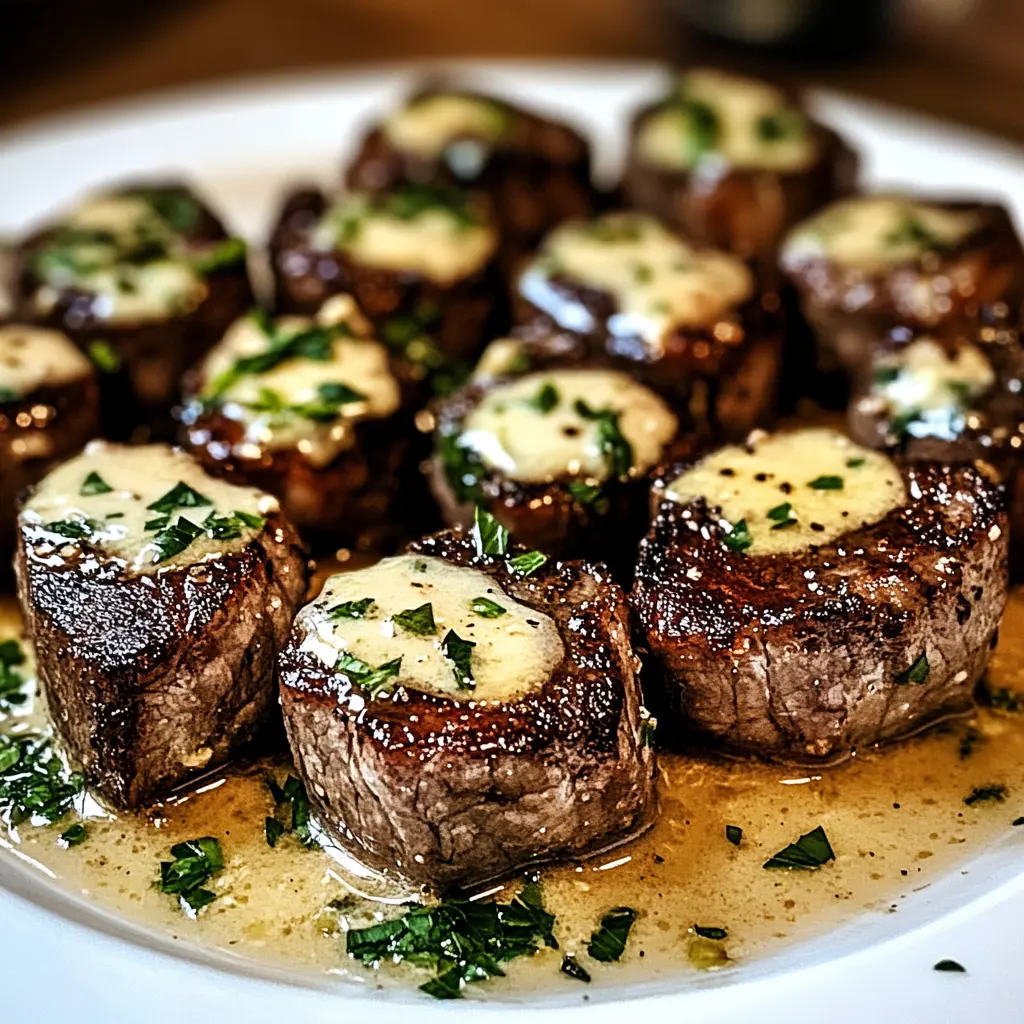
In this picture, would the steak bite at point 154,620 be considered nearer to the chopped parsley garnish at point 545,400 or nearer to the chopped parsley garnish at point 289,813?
the chopped parsley garnish at point 289,813

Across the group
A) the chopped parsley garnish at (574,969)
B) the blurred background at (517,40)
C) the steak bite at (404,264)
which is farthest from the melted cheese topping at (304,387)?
the blurred background at (517,40)

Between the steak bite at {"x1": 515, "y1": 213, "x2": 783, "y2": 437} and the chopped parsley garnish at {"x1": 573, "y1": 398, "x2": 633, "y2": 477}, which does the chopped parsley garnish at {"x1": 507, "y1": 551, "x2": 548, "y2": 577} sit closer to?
the chopped parsley garnish at {"x1": 573, "y1": 398, "x2": 633, "y2": 477}

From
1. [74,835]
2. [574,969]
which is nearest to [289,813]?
[74,835]

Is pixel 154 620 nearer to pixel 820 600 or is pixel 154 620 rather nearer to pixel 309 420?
pixel 309 420

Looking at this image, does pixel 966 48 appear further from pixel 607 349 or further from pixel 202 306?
pixel 202 306

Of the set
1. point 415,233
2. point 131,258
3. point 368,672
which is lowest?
point 368,672
